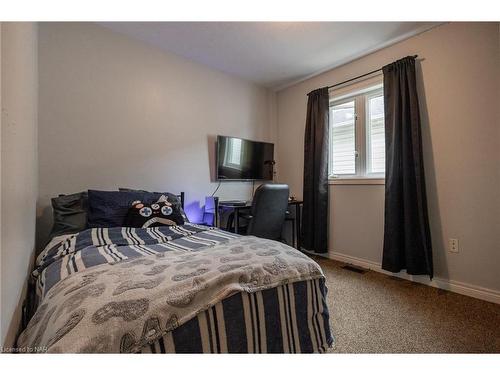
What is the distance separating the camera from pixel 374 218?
261 centimetres

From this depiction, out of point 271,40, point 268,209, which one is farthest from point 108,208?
point 271,40

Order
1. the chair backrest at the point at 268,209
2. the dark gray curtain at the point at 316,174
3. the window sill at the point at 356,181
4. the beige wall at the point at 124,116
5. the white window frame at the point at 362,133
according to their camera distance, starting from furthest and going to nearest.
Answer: the dark gray curtain at the point at 316,174 → the white window frame at the point at 362,133 → the window sill at the point at 356,181 → the chair backrest at the point at 268,209 → the beige wall at the point at 124,116

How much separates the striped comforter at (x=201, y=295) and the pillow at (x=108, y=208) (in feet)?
1.08

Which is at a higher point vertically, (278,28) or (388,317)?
(278,28)

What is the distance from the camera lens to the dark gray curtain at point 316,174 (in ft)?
9.74

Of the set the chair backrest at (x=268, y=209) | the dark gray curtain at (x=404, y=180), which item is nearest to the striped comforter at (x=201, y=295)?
the chair backrest at (x=268, y=209)

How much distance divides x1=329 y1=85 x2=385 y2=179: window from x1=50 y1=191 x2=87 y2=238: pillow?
2.70 metres

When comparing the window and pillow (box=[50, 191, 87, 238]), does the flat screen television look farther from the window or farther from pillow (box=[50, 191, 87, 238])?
pillow (box=[50, 191, 87, 238])

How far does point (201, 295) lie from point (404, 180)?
2196 mm

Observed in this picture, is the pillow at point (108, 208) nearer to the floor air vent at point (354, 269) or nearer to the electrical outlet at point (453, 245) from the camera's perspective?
the floor air vent at point (354, 269)

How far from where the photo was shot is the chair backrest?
2.30 metres
